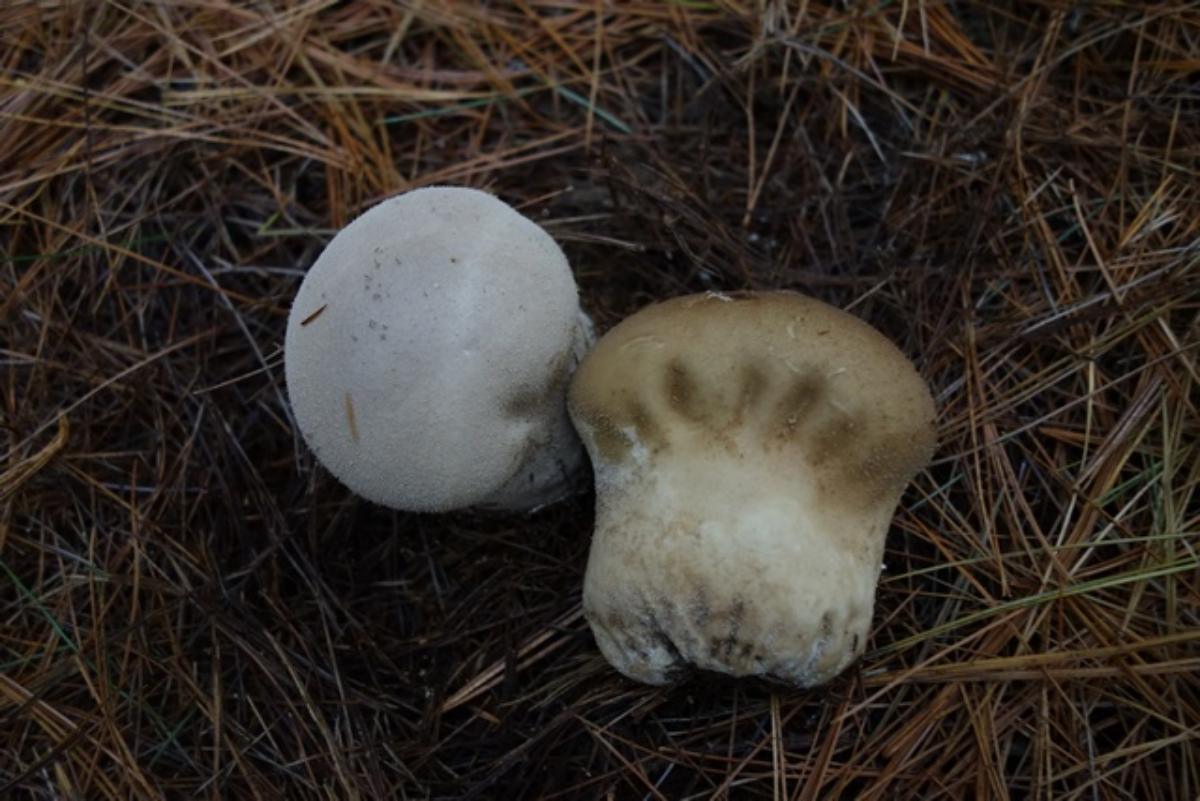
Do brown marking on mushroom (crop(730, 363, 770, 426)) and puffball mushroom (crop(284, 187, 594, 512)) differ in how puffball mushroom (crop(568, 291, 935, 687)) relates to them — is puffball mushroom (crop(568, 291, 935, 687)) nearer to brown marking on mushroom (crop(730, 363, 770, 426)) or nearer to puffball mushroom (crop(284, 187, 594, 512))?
brown marking on mushroom (crop(730, 363, 770, 426))

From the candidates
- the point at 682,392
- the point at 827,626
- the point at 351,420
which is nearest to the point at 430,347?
the point at 351,420

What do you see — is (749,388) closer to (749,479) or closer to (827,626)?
(749,479)

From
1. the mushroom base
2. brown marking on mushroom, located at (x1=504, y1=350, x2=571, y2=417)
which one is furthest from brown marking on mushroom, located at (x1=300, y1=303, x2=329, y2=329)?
the mushroom base

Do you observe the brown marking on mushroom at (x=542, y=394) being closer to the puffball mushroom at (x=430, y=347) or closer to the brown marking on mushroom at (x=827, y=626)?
the puffball mushroom at (x=430, y=347)

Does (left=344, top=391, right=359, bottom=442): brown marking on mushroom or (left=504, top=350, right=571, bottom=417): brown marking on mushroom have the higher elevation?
(left=344, top=391, right=359, bottom=442): brown marking on mushroom

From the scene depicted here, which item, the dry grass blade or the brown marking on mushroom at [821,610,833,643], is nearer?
the brown marking on mushroom at [821,610,833,643]

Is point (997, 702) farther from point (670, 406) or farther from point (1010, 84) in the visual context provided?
point (1010, 84)

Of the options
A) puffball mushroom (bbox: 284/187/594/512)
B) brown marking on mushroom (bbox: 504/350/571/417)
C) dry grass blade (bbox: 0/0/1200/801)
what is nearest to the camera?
puffball mushroom (bbox: 284/187/594/512)

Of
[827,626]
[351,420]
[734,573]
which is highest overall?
[351,420]
